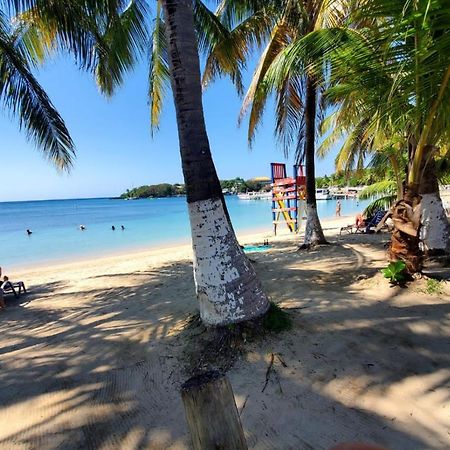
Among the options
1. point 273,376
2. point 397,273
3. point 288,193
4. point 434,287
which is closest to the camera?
point 273,376

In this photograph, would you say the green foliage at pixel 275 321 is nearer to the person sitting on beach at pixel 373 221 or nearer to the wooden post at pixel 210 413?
the wooden post at pixel 210 413

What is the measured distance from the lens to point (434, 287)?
4383 mm

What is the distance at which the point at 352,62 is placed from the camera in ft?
13.3

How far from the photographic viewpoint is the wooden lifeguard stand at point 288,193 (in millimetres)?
15031

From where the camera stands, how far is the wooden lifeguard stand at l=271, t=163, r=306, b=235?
49.3 ft

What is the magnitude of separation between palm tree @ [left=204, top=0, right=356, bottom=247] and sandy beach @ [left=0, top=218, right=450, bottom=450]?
4.77 metres

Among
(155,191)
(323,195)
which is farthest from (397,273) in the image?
(155,191)

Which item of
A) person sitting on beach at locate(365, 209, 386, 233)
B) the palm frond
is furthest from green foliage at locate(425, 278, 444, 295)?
the palm frond

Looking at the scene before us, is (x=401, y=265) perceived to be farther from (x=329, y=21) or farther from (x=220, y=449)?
(x=329, y=21)

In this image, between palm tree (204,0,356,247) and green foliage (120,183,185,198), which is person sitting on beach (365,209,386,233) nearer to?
palm tree (204,0,356,247)

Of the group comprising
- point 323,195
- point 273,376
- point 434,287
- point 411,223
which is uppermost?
point 411,223

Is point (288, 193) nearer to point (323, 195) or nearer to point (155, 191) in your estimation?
point (323, 195)

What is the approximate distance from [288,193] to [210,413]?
575 inches

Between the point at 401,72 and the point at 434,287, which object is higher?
the point at 401,72
